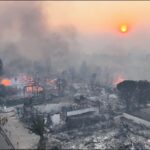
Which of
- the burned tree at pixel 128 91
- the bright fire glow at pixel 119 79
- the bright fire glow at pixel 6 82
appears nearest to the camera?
the burned tree at pixel 128 91

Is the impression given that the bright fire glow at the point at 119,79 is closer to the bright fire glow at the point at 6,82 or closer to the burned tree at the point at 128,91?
the burned tree at the point at 128,91

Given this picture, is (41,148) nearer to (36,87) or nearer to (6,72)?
(36,87)

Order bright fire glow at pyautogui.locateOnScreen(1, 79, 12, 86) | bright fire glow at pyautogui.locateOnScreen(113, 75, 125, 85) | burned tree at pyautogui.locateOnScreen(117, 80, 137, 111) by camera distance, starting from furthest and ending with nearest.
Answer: bright fire glow at pyautogui.locateOnScreen(113, 75, 125, 85), bright fire glow at pyautogui.locateOnScreen(1, 79, 12, 86), burned tree at pyautogui.locateOnScreen(117, 80, 137, 111)

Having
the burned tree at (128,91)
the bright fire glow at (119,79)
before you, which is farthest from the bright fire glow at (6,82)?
the burned tree at (128,91)

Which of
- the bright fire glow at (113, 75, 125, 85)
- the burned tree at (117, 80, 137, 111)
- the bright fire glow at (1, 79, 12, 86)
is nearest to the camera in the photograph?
the burned tree at (117, 80, 137, 111)

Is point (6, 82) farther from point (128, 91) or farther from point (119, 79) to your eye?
point (128, 91)

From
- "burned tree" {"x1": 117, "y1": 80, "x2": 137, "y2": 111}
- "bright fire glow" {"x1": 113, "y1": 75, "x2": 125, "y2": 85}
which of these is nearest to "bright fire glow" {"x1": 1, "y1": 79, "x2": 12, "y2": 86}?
"bright fire glow" {"x1": 113, "y1": 75, "x2": 125, "y2": 85}

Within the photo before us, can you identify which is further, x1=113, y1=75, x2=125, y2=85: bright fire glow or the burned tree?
x1=113, y1=75, x2=125, y2=85: bright fire glow

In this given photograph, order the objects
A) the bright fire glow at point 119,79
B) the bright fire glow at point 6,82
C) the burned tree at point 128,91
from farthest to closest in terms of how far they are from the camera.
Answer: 1. the bright fire glow at point 119,79
2. the bright fire glow at point 6,82
3. the burned tree at point 128,91

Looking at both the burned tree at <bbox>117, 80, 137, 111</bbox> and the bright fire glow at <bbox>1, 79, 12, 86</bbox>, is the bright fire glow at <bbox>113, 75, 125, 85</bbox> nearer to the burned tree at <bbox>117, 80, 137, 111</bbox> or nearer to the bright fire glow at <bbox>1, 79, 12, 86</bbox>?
the burned tree at <bbox>117, 80, 137, 111</bbox>

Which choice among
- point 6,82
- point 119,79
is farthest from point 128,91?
point 6,82

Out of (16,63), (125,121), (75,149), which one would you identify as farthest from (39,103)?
(16,63)
